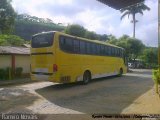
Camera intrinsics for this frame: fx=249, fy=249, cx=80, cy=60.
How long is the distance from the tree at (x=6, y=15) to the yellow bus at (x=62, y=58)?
31.4 ft

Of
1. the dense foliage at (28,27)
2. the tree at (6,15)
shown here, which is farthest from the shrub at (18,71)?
the dense foliage at (28,27)

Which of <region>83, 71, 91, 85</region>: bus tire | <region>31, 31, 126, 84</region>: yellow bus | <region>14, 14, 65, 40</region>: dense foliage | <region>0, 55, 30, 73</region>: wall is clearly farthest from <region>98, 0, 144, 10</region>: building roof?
<region>14, 14, 65, 40</region>: dense foliage

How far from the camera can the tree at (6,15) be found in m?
23.4

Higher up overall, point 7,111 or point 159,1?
point 159,1

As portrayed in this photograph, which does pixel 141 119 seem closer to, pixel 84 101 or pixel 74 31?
pixel 84 101

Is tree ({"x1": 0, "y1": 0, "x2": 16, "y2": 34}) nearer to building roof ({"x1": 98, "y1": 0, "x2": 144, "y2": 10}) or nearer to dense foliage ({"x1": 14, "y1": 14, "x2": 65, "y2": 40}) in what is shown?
building roof ({"x1": 98, "y1": 0, "x2": 144, "y2": 10})

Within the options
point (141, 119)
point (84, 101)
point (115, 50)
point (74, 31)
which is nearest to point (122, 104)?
point (84, 101)

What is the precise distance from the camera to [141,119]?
25.0 feet

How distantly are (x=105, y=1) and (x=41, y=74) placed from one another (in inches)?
265

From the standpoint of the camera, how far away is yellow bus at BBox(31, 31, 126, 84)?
46.5 feet

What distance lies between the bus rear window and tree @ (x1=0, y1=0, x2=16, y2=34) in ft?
31.7

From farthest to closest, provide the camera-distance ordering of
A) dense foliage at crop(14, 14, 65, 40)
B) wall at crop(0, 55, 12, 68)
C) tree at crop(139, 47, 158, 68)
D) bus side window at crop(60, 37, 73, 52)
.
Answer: dense foliage at crop(14, 14, 65, 40) → tree at crop(139, 47, 158, 68) → wall at crop(0, 55, 12, 68) → bus side window at crop(60, 37, 73, 52)

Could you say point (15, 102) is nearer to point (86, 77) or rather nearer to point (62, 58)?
point (62, 58)

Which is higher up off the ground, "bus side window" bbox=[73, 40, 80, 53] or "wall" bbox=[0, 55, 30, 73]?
"bus side window" bbox=[73, 40, 80, 53]
